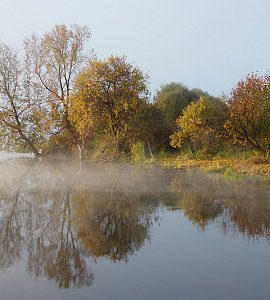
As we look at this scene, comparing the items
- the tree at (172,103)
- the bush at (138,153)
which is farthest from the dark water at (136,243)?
the tree at (172,103)

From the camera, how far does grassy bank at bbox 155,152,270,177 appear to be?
58.2 ft

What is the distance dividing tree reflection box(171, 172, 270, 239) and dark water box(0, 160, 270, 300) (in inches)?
1.0

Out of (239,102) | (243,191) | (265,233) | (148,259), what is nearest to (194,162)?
(239,102)

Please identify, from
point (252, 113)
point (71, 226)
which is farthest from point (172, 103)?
point (71, 226)

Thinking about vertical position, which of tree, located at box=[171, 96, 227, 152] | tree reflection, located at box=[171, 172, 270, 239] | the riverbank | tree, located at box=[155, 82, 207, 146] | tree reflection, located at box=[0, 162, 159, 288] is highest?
tree, located at box=[155, 82, 207, 146]

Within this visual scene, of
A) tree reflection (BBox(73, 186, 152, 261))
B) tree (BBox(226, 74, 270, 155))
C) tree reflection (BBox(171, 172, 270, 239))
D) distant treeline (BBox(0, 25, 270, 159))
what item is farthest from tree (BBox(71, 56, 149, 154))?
tree reflection (BBox(73, 186, 152, 261))

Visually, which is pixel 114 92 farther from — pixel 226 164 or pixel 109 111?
pixel 226 164

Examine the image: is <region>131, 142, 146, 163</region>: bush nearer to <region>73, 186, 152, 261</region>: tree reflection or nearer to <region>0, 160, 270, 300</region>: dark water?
<region>0, 160, 270, 300</region>: dark water

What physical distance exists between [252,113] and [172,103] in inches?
403

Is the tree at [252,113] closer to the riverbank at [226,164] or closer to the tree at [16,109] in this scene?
the riverbank at [226,164]

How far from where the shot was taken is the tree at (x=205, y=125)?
22484 mm

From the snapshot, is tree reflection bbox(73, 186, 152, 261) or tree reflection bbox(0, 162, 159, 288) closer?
tree reflection bbox(0, 162, 159, 288)

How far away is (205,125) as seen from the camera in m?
23.1

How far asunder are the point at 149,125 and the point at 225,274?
2110cm
